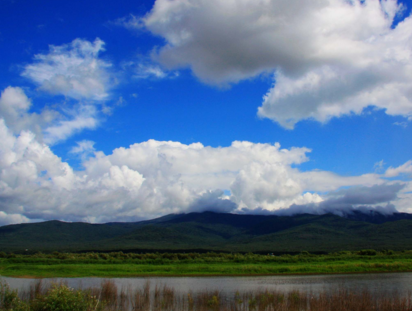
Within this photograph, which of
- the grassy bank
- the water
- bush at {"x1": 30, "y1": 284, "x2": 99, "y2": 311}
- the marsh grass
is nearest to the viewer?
bush at {"x1": 30, "y1": 284, "x2": 99, "y2": 311}

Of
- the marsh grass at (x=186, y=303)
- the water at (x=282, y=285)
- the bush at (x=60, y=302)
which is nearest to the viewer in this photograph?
the bush at (x=60, y=302)

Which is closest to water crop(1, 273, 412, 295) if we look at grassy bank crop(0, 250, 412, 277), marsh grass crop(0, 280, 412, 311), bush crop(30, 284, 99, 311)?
marsh grass crop(0, 280, 412, 311)

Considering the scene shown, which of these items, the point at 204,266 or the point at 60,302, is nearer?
the point at 60,302

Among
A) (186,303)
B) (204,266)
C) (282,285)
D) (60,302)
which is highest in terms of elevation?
(60,302)

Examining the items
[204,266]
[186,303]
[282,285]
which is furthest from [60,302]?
[204,266]

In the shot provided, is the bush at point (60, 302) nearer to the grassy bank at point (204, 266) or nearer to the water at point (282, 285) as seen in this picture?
the water at point (282, 285)

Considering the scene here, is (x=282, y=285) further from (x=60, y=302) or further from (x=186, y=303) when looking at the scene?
(x=60, y=302)

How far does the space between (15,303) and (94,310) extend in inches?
164

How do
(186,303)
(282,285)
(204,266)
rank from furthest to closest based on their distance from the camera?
(204,266), (282,285), (186,303)

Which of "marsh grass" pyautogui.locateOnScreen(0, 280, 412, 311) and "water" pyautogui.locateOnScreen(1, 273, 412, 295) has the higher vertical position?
"marsh grass" pyautogui.locateOnScreen(0, 280, 412, 311)

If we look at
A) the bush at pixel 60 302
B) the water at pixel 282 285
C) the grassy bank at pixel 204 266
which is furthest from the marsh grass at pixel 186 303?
the grassy bank at pixel 204 266

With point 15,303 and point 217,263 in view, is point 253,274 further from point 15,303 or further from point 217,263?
point 15,303

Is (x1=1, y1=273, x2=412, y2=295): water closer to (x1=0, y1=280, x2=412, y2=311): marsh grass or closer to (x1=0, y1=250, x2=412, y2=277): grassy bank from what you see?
(x1=0, y1=280, x2=412, y2=311): marsh grass

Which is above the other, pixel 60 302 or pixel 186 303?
pixel 60 302
